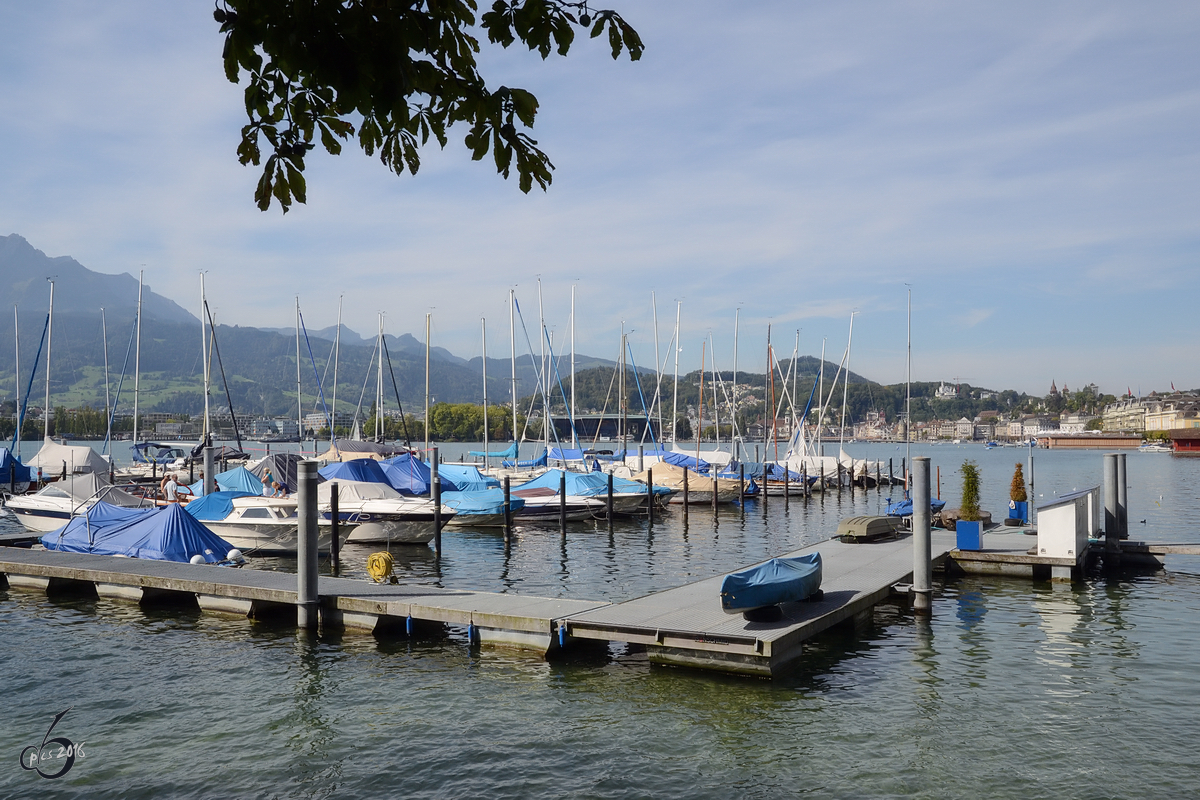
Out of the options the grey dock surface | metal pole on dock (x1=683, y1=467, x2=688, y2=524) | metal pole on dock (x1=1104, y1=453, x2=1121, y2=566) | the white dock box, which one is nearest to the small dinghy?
the grey dock surface

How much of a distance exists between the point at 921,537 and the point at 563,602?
787cm

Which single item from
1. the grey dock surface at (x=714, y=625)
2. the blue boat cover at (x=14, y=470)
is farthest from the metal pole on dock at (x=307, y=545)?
the blue boat cover at (x=14, y=470)

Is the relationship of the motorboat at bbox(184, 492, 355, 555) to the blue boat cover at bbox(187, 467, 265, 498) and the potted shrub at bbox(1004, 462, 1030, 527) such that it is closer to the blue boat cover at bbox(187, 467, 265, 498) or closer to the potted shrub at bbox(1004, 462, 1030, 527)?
the blue boat cover at bbox(187, 467, 265, 498)

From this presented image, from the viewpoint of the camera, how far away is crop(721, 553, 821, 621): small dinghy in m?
15.6

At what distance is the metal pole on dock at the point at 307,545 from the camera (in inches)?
680

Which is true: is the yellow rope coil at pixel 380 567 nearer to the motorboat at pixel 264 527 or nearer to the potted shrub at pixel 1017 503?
the motorboat at pixel 264 527

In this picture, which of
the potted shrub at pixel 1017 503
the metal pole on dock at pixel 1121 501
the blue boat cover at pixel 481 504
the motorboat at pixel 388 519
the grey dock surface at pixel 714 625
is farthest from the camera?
the blue boat cover at pixel 481 504

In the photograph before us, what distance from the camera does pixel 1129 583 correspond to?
24172 mm

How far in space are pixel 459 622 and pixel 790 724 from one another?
6829mm

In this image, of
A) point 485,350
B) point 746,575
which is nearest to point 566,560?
point 746,575

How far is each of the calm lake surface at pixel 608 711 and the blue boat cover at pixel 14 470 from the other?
127 ft

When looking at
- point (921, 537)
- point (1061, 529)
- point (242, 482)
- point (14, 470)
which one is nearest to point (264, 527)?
point (242, 482)

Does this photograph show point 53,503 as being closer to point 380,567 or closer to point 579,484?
point 380,567

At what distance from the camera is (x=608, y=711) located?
530 inches
